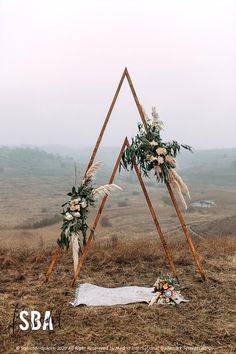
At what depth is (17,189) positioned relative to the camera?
51812mm

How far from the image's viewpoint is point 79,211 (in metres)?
6.19

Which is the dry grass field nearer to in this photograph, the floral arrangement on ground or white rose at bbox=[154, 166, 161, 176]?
the floral arrangement on ground

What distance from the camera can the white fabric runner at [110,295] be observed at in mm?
5504

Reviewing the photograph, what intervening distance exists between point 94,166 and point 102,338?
9.41 ft

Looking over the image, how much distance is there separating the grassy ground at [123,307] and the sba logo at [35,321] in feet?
0.32

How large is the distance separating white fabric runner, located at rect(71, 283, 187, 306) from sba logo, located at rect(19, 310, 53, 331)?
689 millimetres

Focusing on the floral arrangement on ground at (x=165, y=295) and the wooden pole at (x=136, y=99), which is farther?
the wooden pole at (x=136, y=99)

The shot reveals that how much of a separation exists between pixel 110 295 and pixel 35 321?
147cm

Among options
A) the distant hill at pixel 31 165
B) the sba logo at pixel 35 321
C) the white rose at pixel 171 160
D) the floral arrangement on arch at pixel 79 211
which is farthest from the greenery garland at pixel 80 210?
the distant hill at pixel 31 165

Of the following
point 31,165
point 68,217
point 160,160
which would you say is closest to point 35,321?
point 68,217

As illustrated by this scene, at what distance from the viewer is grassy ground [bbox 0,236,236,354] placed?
4184 millimetres

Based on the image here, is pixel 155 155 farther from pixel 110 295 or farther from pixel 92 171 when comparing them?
pixel 110 295

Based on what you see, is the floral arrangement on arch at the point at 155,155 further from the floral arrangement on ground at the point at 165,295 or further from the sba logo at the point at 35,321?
the sba logo at the point at 35,321

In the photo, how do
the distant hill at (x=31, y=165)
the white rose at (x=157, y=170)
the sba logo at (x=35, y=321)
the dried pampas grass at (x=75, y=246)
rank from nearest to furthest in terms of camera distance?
the sba logo at (x=35, y=321), the dried pampas grass at (x=75, y=246), the white rose at (x=157, y=170), the distant hill at (x=31, y=165)
